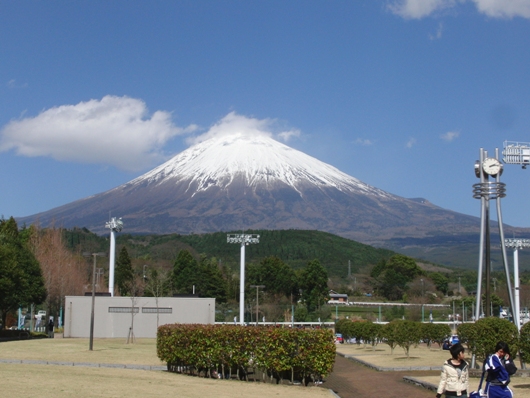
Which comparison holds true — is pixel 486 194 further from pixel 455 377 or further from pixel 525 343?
pixel 455 377

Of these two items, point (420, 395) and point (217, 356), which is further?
point (217, 356)

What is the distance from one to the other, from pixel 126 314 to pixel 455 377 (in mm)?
33725

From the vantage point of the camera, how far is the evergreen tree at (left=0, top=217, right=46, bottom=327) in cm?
3284

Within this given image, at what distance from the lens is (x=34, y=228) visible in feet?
171

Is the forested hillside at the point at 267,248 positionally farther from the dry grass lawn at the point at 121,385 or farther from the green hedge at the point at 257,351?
the dry grass lawn at the point at 121,385

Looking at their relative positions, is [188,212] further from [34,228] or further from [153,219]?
[34,228]

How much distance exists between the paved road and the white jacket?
6.07 meters

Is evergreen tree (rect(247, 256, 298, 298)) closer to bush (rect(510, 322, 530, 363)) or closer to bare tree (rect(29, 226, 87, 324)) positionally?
bare tree (rect(29, 226, 87, 324))

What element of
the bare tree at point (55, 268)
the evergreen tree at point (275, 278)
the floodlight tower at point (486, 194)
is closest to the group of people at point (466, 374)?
the floodlight tower at point (486, 194)

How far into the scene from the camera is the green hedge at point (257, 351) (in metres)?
15.3

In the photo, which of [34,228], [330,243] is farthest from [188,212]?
[34,228]

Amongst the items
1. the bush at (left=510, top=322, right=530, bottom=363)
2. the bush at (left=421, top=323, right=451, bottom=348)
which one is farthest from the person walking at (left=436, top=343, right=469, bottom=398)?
the bush at (left=421, top=323, right=451, bottom=348)

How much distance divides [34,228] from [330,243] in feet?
242

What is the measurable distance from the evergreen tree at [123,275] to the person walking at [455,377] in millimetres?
56148
